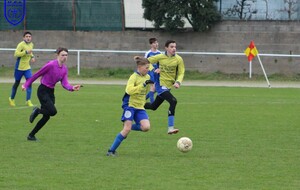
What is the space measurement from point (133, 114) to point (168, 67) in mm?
3911

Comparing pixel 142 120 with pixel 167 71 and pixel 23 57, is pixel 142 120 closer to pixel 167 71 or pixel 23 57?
pixel 167 71

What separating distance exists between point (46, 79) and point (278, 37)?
22.3 meters

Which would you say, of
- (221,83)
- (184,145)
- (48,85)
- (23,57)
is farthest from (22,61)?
(221,83)

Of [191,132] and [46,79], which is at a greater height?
[46,79]

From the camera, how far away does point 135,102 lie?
11898mm

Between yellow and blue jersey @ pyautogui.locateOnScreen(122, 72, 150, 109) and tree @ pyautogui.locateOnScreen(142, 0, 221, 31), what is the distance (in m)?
22.6

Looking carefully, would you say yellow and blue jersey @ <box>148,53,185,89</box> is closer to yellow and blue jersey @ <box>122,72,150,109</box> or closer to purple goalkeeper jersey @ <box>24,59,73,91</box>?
purple goalkeeper jersey @ <box>24,59,73,91</box>

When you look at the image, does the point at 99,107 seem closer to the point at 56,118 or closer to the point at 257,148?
the point at 56,118

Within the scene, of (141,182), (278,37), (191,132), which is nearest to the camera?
(141,182)

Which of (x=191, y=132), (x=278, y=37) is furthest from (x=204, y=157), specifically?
(x=278, y=37)

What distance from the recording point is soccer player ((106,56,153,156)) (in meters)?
11.5

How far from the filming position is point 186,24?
35.5m

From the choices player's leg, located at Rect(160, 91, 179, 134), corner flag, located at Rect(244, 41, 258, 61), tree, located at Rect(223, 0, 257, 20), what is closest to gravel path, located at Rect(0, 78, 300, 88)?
corner flag, located at Rect(244, 41, 258, 61)

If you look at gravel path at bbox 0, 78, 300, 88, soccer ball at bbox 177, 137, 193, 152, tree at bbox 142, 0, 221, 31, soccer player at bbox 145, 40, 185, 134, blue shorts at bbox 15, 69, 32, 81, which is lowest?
gravel path at bbox 0, 78, 300, 88
